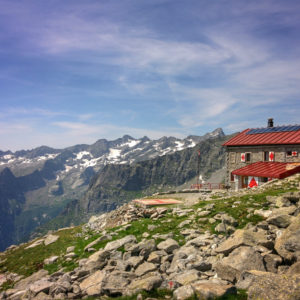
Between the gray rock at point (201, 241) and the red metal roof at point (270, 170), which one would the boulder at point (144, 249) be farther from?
the red metal roof at point (270, 170)

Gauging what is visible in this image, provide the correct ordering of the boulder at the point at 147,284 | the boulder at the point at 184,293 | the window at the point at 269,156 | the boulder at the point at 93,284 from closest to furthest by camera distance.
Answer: the boulder at the point at 184,293 < the boulder at the point at 147,284 < the boulder at the point at 93,284 < the window at the point at 269,156

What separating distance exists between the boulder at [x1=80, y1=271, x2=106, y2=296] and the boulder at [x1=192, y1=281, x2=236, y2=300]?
5.29m

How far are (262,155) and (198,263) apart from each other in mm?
41674

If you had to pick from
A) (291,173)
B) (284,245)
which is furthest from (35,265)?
(291,173)

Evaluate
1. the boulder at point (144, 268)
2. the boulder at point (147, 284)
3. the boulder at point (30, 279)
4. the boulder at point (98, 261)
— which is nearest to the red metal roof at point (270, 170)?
the boulder at point (98, 261)

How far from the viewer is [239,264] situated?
36.8ft

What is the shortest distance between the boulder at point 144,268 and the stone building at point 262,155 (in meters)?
32.5

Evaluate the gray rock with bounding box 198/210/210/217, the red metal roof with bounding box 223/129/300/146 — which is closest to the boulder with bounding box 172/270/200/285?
the gray rock with bounding box 198/210/210/217

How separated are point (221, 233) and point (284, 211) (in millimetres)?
A: 4397

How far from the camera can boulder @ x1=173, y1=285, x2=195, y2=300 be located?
9.69 metres

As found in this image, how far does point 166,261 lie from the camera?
47.4ft

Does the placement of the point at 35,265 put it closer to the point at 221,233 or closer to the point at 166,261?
the point at 166,261

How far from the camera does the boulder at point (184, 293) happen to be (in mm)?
9688

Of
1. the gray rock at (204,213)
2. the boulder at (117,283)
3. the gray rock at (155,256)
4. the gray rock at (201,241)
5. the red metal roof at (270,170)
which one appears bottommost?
the boulder at (117,283)
